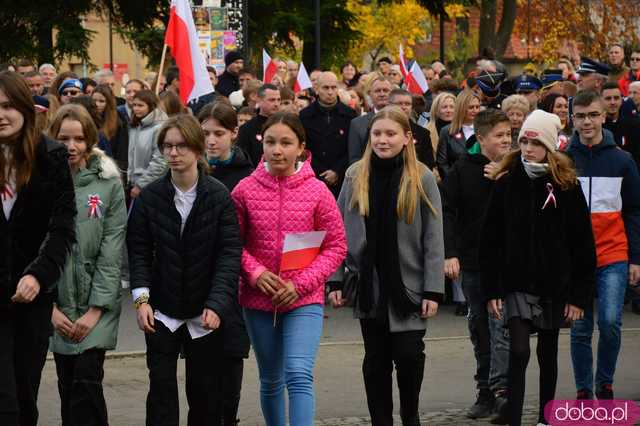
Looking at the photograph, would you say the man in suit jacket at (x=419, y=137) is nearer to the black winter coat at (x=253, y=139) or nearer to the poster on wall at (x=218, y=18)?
the black winter coat at (x=253, y=139)

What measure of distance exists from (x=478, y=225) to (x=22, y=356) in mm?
3920

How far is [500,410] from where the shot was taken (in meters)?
8.70

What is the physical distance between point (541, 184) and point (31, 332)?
3.14 m

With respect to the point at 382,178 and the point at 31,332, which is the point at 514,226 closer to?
the point at 382,178

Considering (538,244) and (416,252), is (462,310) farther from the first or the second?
(416,252)

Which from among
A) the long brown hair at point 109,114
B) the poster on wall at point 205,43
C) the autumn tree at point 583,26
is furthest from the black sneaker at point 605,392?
the autumn tree at point 583,26

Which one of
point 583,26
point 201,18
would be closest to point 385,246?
point 201,18

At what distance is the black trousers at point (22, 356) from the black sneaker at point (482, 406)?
3.23m

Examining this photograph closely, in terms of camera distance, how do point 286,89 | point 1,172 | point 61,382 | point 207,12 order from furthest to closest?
point 207,12 < point 286,89 < point 61,382 < point 1,172

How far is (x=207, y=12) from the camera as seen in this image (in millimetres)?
19391

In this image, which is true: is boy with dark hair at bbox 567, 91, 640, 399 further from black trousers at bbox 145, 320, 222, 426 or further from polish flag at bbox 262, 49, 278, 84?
polish flag at bbox 262, 49, 278, 84

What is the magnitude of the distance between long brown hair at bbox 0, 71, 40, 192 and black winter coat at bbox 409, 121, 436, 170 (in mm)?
7235

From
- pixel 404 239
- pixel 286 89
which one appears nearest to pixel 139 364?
pixel 404 239

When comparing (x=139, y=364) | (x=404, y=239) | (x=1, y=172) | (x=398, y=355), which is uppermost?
(x=1, y=172)
